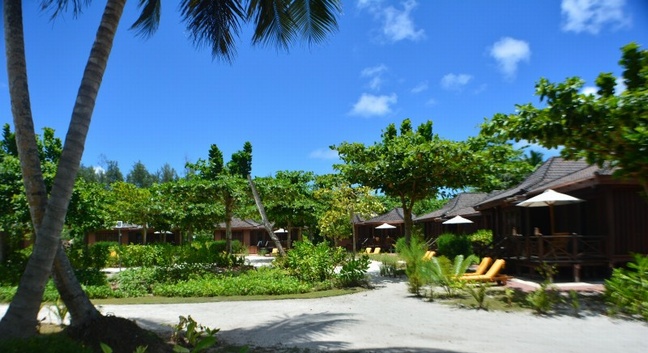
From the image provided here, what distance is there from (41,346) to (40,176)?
8.55 ft

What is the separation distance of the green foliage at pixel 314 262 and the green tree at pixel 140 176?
76.6 m

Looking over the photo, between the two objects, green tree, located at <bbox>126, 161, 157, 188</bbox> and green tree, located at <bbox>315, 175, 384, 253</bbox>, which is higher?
green tree, located at <bbox>126, 161, 157, 188</bbox>

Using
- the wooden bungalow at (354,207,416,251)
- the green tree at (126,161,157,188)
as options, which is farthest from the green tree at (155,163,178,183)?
the wooden bungalow at (354,207,416,251)

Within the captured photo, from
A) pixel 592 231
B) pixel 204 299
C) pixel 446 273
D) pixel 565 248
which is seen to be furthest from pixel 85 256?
pixel 592 231

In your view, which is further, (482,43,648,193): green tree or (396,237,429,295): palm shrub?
(396,237,429,295): palm shrub

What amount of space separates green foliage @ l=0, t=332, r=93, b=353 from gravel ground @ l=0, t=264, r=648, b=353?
295cm

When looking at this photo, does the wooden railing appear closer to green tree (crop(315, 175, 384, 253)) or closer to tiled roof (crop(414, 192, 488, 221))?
green tree (crop(315, 175, 384, 253))

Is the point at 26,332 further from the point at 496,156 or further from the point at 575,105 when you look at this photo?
the point at 496,156

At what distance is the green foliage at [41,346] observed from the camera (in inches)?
173

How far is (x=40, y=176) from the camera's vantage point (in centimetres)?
637

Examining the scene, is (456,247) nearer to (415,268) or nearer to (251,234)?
(415,268)

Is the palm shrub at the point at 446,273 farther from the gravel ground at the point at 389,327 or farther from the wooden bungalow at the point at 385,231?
the wooden bungalow at the point at 385,231

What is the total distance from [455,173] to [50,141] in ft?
57.2

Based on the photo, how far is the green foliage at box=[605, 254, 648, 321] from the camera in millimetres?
9336
